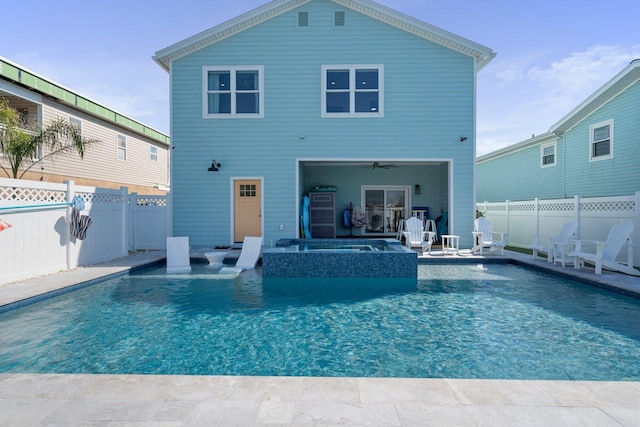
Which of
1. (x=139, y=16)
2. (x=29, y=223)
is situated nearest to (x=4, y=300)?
(x=29, y=223)

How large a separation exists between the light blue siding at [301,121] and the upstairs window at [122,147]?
266 inches

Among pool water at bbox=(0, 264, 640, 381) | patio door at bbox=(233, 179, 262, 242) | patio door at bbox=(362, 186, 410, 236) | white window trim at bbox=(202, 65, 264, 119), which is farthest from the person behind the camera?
patio door at bbox=(362, 186, 410, 236)

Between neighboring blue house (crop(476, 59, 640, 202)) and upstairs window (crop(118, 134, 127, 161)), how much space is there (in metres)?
17.4

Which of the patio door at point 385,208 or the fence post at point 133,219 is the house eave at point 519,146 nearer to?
the patio door at point 385,208

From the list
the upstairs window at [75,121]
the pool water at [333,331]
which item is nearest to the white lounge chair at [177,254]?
the pool water at [333,331]

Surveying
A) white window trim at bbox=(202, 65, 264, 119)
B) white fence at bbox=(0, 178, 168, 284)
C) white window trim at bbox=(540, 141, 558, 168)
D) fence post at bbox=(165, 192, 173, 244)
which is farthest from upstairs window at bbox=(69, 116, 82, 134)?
white window trim at bbox=(540, 141, 558, 168)

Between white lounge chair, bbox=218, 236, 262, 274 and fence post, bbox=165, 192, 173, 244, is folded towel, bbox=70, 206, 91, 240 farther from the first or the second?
white lounge chair, bbox=218, 236, 262, 274

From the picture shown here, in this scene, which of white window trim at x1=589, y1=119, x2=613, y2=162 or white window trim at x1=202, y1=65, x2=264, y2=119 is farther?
white window trim at x1=589, y1=119, x2=613, y2=162

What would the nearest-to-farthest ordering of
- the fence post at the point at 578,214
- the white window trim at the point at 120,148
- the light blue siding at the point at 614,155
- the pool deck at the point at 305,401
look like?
the pool deck at the point at 305,401 → the fence post at the point at 578,214 → the light blue siding at the point at 614,155 → the white window trim at the point at 120,148

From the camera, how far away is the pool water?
3.19 meters

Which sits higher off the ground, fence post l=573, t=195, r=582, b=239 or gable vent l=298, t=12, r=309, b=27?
gable vent l=298, t=12, r=309, b=27

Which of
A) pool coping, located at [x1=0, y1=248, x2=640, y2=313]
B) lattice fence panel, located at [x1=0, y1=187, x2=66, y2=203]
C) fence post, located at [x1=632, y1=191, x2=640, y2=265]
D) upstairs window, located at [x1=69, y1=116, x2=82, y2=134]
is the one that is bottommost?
pool coping, located at [x1=0, y1=248, x2=640, y2=313]

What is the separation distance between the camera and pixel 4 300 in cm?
486

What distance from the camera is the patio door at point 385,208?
14.1m
